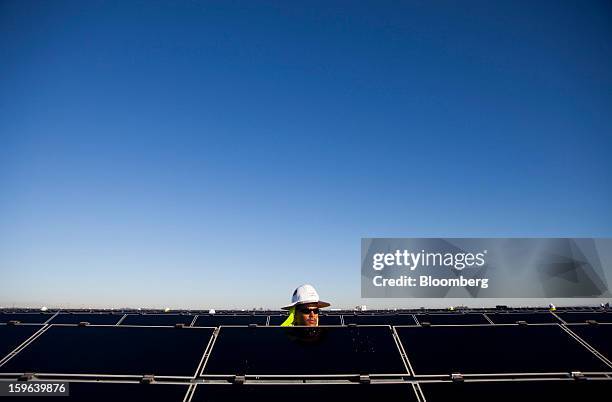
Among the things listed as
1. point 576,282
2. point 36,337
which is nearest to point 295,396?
point 36,337

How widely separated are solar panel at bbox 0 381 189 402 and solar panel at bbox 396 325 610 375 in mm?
5704

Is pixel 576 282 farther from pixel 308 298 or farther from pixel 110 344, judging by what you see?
pixel 110 344

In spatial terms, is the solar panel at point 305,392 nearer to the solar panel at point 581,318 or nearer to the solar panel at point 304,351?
the solar panel at point 304,351

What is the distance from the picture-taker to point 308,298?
451 inches

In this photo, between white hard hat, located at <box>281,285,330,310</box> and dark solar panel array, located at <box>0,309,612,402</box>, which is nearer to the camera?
dark solar panel array, located at <box>0,309,612,402</box>

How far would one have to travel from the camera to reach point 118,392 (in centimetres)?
796

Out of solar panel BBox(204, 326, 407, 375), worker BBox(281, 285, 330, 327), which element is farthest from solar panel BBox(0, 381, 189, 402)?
worker BBox(281, 285, 330, 327)

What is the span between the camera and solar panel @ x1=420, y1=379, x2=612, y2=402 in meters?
7.59

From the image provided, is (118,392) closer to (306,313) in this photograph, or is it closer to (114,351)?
(114,351)

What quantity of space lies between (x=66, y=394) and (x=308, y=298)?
6623mm

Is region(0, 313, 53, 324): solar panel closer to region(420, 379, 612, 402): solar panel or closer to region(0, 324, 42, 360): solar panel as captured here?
region(0, 324, 42, 360): solar panel

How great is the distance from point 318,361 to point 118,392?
466 centimetres

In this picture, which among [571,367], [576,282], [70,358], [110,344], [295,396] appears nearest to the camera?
[295,396]

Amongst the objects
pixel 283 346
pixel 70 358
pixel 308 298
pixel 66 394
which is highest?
pixel 308 298
